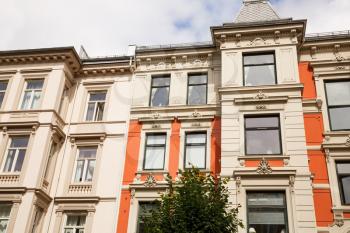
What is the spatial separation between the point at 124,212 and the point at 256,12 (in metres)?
13.4

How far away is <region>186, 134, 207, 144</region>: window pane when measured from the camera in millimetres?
20716

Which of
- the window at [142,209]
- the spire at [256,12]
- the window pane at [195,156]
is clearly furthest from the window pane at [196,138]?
the spire at [256,12]

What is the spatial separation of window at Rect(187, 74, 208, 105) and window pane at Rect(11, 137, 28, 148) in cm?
890

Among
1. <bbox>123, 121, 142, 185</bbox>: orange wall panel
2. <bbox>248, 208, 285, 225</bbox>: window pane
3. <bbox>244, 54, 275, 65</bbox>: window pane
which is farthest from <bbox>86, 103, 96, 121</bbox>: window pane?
<bbox>248, 208, 285, 225</bbox>: window pane

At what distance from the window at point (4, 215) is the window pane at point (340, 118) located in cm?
1602

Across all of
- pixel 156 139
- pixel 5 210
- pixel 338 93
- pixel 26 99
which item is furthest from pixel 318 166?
pixel 26 99

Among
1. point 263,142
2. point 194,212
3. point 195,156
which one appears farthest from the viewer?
point 195,156

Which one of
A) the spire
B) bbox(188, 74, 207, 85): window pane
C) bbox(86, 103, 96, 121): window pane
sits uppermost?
the spire

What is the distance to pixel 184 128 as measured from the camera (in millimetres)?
21109

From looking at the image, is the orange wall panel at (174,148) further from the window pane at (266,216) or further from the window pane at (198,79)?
the window pane at (266,216)

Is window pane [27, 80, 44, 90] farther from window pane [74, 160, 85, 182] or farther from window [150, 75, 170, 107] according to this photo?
window [150, 75, 170, 107]

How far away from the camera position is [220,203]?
569 inches

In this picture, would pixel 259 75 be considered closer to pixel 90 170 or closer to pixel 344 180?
pixel 344 180

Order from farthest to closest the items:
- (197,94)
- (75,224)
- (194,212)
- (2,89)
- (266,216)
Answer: (2,89) → (197,94) → (75,224) → (266,216) → (194,212)
